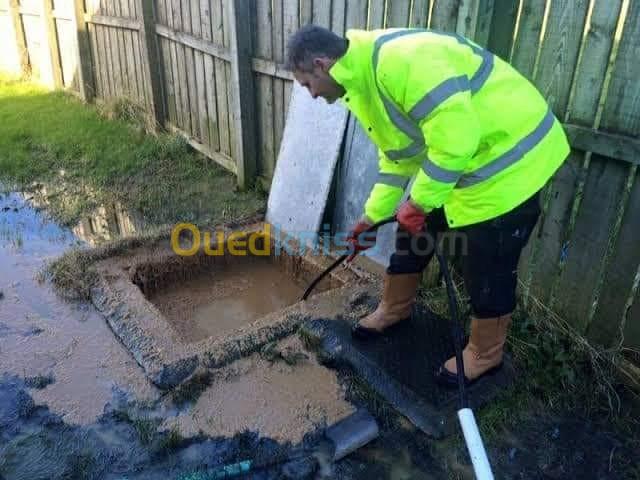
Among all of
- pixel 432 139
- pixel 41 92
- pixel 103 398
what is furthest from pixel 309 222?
pixel 41 92

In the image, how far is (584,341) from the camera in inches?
123

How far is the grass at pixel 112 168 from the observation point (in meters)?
5.25

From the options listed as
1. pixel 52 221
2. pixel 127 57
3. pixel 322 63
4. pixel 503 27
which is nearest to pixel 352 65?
pixel 322 63

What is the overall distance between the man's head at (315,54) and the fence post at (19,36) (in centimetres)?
1003

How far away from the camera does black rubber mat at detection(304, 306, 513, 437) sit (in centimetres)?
277

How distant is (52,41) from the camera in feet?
29.8

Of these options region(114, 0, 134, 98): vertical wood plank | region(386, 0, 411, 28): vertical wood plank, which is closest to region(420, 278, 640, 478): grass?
region(386, 0, 411, 28): vertical wood plank

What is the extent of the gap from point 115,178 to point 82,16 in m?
3.72

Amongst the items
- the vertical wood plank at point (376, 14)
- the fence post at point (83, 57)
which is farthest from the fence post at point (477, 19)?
the fence post at point (83, 57)

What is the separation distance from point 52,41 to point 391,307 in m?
8.40

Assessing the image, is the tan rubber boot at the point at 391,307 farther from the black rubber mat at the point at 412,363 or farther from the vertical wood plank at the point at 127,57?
the vertical wood plank at the point at 127,57

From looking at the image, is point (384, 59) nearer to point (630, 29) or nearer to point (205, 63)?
point (630, 29)

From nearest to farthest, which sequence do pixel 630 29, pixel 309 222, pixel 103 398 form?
pixel 630 29
pixel 103 398
pixel 309 222

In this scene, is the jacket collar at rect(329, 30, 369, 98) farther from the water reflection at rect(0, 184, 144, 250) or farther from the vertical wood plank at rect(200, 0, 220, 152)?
the vertical wood plank at rect(200, 0, 220, 152)
